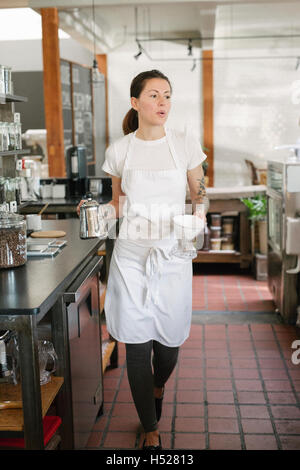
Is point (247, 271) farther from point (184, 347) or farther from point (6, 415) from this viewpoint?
point (6, 415)

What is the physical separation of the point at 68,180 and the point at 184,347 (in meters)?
2.27

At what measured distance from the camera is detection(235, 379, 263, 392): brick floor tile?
337 cm

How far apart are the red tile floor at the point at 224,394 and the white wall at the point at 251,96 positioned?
16.4 feet

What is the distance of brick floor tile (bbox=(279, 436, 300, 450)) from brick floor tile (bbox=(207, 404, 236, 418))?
0.33m

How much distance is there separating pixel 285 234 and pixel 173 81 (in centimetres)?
571

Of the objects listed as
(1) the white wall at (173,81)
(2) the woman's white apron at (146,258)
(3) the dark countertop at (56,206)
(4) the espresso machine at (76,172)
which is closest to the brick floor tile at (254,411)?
(2) the woman's white apron at (146,258)

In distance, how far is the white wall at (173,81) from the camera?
9.14 metres

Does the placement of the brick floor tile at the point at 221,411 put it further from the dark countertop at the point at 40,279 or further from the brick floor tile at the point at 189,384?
the dark countertop at the point at 40,279

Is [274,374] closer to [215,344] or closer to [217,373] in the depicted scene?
[217,373]

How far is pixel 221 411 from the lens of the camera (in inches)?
121

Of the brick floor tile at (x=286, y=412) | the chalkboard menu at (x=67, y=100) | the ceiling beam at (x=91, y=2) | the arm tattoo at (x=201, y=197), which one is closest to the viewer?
the arm tattoo at (x=201, y=197)

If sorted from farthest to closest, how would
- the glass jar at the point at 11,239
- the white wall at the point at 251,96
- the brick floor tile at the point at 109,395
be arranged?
the white wall at the point at 251,96 < the brick floor tile at the point at 109,395 < the glass jar at the point at 11,239

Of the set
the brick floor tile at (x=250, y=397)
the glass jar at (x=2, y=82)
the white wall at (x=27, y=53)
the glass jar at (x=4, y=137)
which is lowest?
the brick floor tile at (x=250, y=397)

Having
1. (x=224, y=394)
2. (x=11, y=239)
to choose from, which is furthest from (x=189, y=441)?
(x=11, y=239)
